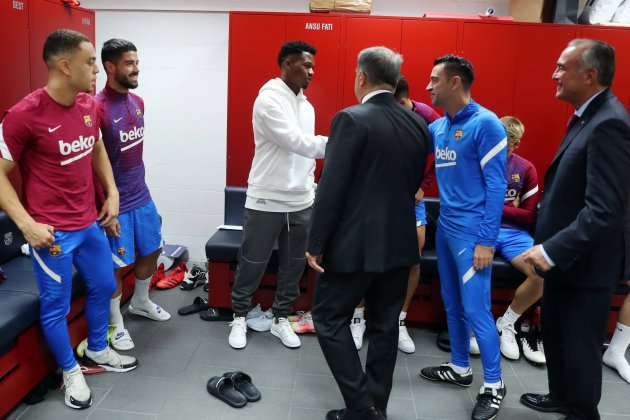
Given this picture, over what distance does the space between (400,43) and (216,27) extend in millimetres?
1532

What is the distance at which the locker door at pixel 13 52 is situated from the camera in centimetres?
312

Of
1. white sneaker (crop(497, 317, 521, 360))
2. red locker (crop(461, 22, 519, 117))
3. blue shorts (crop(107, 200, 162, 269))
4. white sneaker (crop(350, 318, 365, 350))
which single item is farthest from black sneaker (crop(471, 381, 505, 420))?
red locker (crop(461, 22, 519, 117))

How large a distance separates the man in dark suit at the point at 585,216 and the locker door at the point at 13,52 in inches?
117

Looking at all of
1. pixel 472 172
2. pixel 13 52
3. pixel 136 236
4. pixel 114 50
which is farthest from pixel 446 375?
pixel 13 52

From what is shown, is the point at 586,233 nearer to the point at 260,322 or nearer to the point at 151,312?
the point at 260,322

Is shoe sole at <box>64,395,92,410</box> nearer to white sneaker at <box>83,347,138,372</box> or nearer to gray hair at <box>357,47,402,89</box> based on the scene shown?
white sneaker at <box>83,347,138,372</box>

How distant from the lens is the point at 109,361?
2795 mm

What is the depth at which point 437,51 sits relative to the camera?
151 inches

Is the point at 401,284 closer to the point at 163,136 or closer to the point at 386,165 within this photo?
the point at 386,165

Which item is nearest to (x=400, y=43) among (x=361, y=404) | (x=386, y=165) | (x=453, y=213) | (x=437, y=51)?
(x=437, y=51)

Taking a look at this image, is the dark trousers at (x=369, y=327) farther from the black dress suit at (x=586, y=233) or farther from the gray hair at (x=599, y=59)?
the gray hair at (x=599, y=59)

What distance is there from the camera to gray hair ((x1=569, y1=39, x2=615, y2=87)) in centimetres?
203

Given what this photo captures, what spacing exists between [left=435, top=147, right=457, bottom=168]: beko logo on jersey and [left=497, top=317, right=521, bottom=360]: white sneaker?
1239 millimetres

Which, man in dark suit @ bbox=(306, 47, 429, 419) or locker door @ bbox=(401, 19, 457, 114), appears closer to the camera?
man in dark suit @ bbox=(306, 47, 429, 419)
